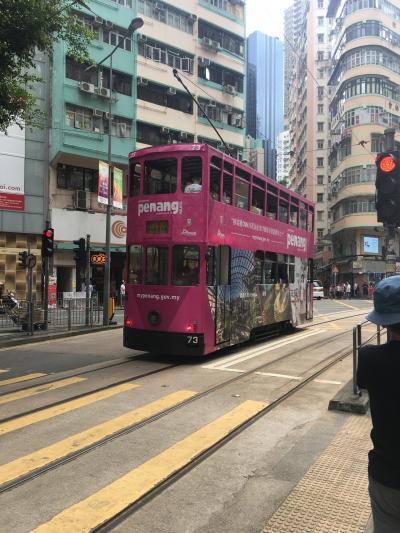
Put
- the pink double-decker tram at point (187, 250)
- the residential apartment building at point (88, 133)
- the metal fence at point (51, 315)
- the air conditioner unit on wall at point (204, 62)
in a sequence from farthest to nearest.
Result: the air conditioner unit on wall at point (204, 62) → the residential apartment building at point (88, 133) → the metal fence at point (51, 315) → the pink double-decker tram at point (187, 250)

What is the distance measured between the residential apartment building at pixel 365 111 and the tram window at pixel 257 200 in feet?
129

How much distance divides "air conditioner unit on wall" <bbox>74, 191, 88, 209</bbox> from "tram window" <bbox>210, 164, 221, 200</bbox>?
18.9m

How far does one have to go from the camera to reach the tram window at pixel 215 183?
417 inches

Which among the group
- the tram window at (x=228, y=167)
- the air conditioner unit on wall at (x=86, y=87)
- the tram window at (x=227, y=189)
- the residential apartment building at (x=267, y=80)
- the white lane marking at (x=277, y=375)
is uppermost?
the residential apartment building at (x=267, y=80)

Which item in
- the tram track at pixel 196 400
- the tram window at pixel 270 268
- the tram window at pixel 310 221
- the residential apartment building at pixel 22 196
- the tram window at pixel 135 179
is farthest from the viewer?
the residential apartment building at pixel 22 196

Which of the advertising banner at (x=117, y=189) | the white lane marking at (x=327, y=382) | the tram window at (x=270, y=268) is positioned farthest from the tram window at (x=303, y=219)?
the white lane marking at (x=327, y=382)

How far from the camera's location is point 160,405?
7125 millimetres

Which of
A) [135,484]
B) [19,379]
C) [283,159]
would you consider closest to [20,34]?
[19,379]

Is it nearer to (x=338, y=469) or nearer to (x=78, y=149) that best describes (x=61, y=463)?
(x=338, y=469)

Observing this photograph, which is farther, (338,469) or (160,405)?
(160,405)

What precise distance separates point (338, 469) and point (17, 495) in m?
2.76

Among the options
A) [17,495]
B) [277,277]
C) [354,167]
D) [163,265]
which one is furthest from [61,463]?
[354,167]

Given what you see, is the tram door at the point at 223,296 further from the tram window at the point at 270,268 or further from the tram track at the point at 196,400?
the tram window at the point at 270,268

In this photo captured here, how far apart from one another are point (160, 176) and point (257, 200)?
3.12 metres
